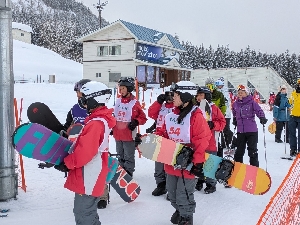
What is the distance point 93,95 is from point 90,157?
0.58 m

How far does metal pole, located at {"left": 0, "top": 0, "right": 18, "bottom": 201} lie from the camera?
477cm

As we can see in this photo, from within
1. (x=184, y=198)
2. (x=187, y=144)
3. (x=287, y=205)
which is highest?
(x=187, y=144)

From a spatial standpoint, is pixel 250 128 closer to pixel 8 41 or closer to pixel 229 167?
pixel 229 167

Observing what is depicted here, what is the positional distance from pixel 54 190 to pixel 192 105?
2789mm

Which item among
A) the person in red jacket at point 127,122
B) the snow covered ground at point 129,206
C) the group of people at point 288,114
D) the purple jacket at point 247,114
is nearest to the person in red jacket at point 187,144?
the snow covered ground at point 129,206

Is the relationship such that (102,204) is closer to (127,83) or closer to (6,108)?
(6,108)

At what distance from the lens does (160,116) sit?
5977 millimetres

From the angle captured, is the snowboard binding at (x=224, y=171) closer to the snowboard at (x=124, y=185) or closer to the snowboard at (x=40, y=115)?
the snowboard at (x=124, y=185)

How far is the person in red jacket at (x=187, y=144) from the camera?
3961 millimetres

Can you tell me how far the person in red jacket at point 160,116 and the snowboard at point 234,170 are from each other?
1.17 metres

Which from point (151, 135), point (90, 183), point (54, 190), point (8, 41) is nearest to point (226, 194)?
point (151, 135)

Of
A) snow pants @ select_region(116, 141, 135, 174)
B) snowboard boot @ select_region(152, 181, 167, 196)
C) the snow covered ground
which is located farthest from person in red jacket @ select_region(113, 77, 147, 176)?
snowboard boot @ select_region(152, 181, 167, 196)

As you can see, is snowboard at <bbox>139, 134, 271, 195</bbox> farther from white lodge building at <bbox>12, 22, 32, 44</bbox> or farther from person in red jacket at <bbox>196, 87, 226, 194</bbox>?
white lodge building at <bbox>12, 22, 32, 44</bbox>

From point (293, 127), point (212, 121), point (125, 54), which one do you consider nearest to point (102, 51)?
point (125, 54)
